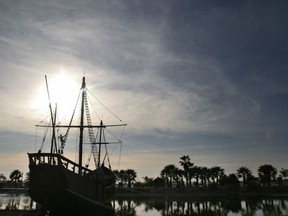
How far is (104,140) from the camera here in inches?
2418

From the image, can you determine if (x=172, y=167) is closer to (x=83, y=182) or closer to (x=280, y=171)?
(x=280, y=171)

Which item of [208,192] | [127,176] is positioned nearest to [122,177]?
[127,176]

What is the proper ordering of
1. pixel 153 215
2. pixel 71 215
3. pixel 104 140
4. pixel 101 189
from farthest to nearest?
1. pixel 104 140
2. pixel 153 215
3. pixel 101 189
4. pixel 71 215

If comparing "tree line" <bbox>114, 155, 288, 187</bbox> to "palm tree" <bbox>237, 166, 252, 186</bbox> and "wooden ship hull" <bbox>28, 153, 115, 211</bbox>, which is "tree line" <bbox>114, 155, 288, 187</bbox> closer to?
"palm tree" <bbox>237, 166, 252, 186</bbox>

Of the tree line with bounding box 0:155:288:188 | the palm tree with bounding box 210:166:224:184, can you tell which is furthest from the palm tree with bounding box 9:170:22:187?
the palm tree with bounding box 210:166:224:184

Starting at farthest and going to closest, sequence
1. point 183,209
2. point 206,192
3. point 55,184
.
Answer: point 206,192, point 183,209, point 55,184

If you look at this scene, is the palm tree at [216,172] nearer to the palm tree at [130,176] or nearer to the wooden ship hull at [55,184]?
the palm tree at [130,176]

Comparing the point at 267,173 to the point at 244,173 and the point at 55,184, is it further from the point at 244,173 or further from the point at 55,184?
the point at 55,184

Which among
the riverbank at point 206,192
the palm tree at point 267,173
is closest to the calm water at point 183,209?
the riverbank at point 206,192

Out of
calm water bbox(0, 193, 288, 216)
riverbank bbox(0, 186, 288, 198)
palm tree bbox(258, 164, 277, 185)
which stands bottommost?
calm water bbox(0, 193, 288, 216)

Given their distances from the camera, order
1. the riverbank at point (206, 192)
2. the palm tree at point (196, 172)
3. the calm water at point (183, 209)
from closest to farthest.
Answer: the calm water at point (183, 209) → the riverbank at point (206, 192) → the palm tree at point (196, 172)

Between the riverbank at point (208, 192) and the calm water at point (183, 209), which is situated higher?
the riverbank at point (208, 192)

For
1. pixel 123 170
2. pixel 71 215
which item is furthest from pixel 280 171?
pixel 71 215

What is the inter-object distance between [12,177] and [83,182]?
128 metres
